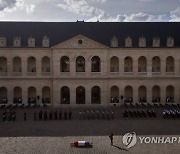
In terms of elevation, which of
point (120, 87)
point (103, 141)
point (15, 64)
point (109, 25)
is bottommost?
point (103, 141)

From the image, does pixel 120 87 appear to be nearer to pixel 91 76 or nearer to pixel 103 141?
pixel 91 76

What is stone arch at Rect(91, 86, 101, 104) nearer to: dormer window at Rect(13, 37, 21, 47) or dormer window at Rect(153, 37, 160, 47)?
dormer window at Rect(153, 37, 160, 47)

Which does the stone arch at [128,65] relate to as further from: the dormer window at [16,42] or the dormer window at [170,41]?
the dormer window at [16,42]

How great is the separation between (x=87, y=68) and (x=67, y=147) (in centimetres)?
2979

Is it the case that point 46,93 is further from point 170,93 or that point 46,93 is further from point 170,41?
point 170,41

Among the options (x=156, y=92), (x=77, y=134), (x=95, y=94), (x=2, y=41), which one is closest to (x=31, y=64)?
(x=2, y=41)

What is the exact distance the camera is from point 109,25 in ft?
217

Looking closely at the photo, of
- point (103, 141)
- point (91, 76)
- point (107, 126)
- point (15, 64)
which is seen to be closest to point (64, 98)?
point (91, 76)

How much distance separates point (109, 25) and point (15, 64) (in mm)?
17577

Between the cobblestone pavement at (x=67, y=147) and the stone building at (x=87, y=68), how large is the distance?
25.2 meters

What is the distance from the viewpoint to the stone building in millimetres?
60781

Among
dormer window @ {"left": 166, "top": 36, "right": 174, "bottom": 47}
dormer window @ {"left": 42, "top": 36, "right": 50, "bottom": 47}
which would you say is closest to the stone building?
dormer window @ {"left": 42, "top": 36, "right": 50, "bottom": 47}

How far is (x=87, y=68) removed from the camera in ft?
200

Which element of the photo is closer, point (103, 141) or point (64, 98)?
point (103, 141)
